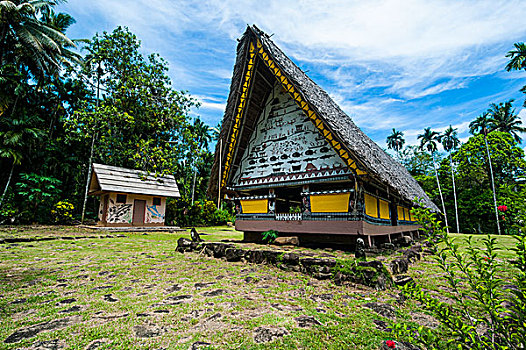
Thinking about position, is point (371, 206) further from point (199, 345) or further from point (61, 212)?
point (61, 212)

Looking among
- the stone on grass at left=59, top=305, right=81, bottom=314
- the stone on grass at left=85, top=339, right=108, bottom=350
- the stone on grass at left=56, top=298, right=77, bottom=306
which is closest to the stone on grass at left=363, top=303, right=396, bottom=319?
the stone on grass at left=85, top=339, right=108, bottom=350

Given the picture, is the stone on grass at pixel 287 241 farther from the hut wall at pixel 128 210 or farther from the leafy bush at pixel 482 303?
the hut wall at pixel 128 210

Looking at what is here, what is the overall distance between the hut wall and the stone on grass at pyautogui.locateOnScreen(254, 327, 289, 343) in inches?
642

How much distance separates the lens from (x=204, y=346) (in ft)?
7.53

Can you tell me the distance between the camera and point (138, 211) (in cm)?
1727

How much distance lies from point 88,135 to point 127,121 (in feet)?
9.08

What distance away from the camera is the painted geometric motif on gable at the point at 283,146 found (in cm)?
725

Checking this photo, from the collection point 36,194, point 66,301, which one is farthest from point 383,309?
point 36,194

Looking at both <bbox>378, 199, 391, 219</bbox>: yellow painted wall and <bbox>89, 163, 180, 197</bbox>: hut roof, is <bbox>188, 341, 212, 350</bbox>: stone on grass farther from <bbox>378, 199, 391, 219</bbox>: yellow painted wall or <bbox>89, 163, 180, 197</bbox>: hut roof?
<bbox>89, 163, 180, 197</bbox>: hut roof

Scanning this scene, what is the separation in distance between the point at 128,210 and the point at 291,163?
13619mm

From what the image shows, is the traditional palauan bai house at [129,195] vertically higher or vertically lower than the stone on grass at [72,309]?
higher

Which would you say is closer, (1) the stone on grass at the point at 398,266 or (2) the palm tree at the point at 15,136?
(1) the stone on grass at the point at 398,266

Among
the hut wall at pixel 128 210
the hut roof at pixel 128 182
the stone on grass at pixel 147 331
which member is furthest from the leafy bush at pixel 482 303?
the hut wall at pixel 128 210

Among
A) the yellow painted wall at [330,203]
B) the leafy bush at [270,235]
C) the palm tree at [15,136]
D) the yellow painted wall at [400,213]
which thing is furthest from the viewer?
the palm tree at [15,136]
